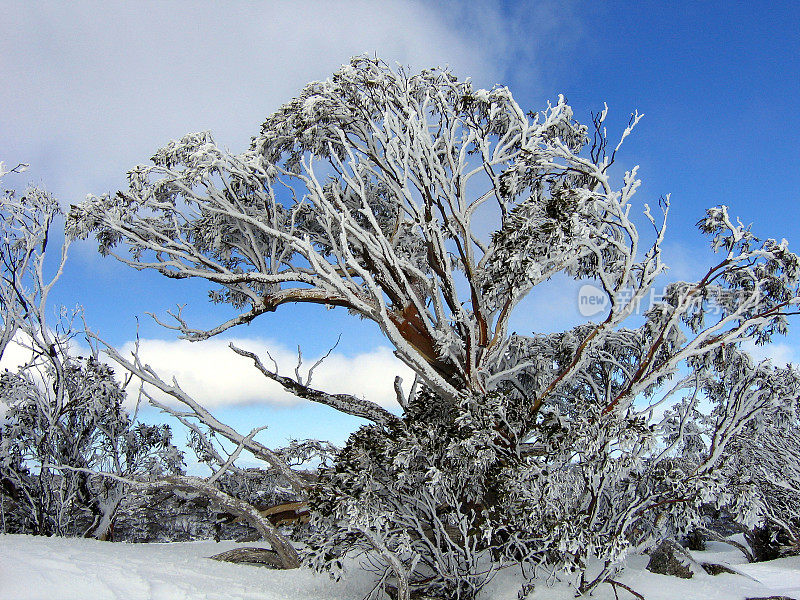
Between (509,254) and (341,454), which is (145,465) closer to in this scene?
(341,454)

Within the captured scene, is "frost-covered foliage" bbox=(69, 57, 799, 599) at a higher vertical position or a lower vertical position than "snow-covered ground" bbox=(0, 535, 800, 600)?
higher

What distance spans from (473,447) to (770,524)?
12953 mm

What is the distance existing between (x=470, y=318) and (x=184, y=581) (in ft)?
19.3

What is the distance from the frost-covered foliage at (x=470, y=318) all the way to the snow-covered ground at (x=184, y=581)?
2.31ft

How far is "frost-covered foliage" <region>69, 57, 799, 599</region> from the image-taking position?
26.8 ft

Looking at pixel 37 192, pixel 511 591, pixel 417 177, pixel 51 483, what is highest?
pixel 37 192

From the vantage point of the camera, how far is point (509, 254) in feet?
27.2

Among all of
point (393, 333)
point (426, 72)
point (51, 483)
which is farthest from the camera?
point (426, 72)

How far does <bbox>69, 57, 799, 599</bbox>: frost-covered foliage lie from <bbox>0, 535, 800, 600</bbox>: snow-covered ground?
70cm

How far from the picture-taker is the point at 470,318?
33.4 feet

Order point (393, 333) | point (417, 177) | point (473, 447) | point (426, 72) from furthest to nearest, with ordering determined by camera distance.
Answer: point (426, 72)
point (417, 177)
point (393, 333)
point (473, 447)

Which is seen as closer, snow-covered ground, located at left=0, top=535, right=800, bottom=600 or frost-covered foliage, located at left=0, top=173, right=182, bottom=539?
snow-covered ground, located at left=0, top=535, right=800, bottom=600

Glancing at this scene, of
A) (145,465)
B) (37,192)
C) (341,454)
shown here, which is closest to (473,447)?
(341,454)

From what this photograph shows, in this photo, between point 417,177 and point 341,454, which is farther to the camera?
point 417,177
